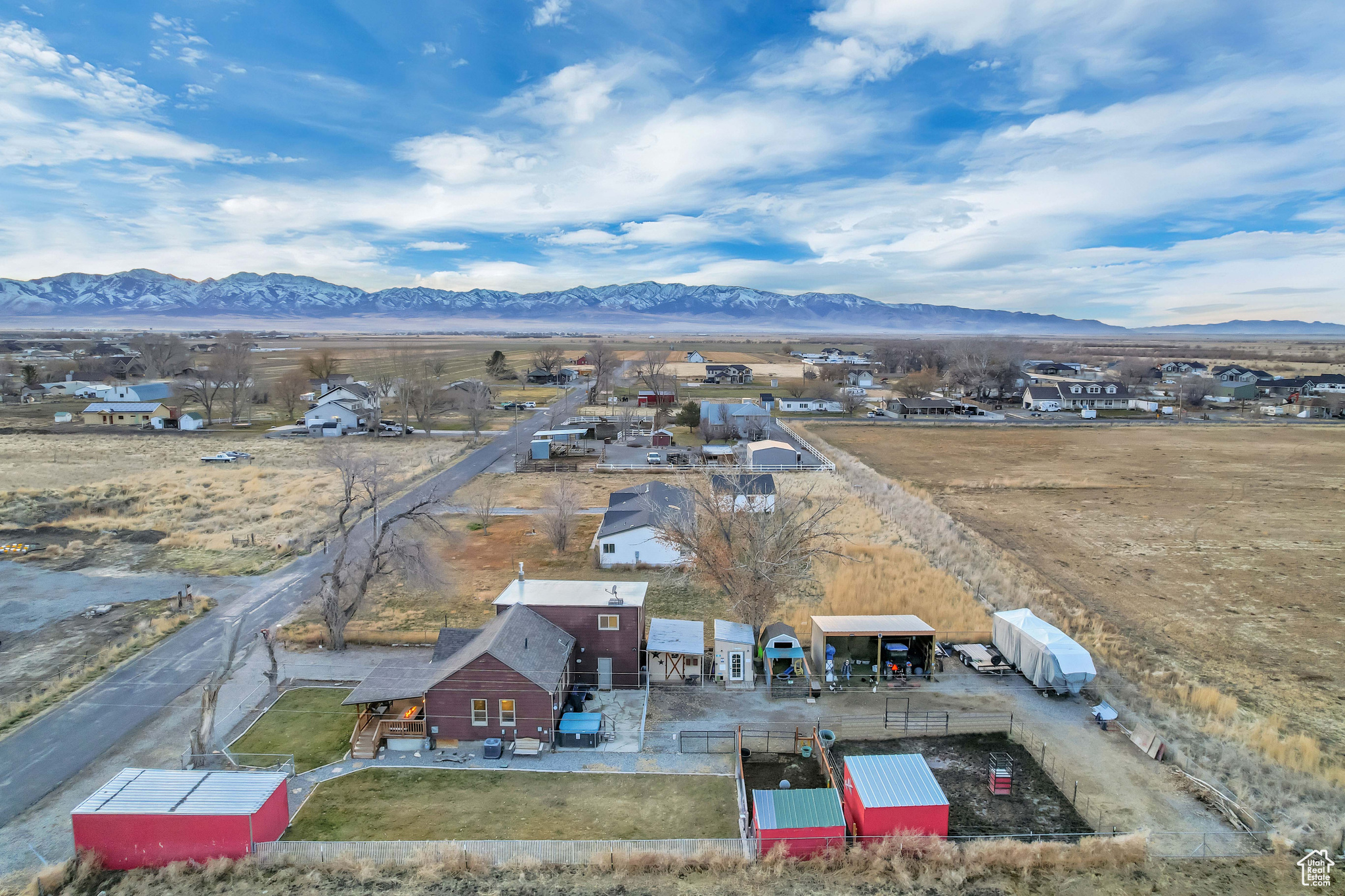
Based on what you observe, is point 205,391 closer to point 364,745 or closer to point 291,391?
point 291,391

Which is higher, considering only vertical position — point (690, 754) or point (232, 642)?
point (232, 642)

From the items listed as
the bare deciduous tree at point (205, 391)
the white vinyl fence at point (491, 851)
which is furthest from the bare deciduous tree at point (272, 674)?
the bare deciduous tree at point (205, 391)

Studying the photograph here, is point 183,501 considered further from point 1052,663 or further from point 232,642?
point 1052,663

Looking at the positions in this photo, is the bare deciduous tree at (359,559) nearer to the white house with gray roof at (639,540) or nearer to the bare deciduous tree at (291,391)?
the white house with gray roof at (639,540)

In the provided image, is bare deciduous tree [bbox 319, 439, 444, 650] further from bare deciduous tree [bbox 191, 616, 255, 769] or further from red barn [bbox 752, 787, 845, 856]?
red barn [bbox 752, 787, 845, 856]

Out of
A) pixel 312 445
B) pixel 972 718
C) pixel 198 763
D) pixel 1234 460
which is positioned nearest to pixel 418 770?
pixel 198 763
